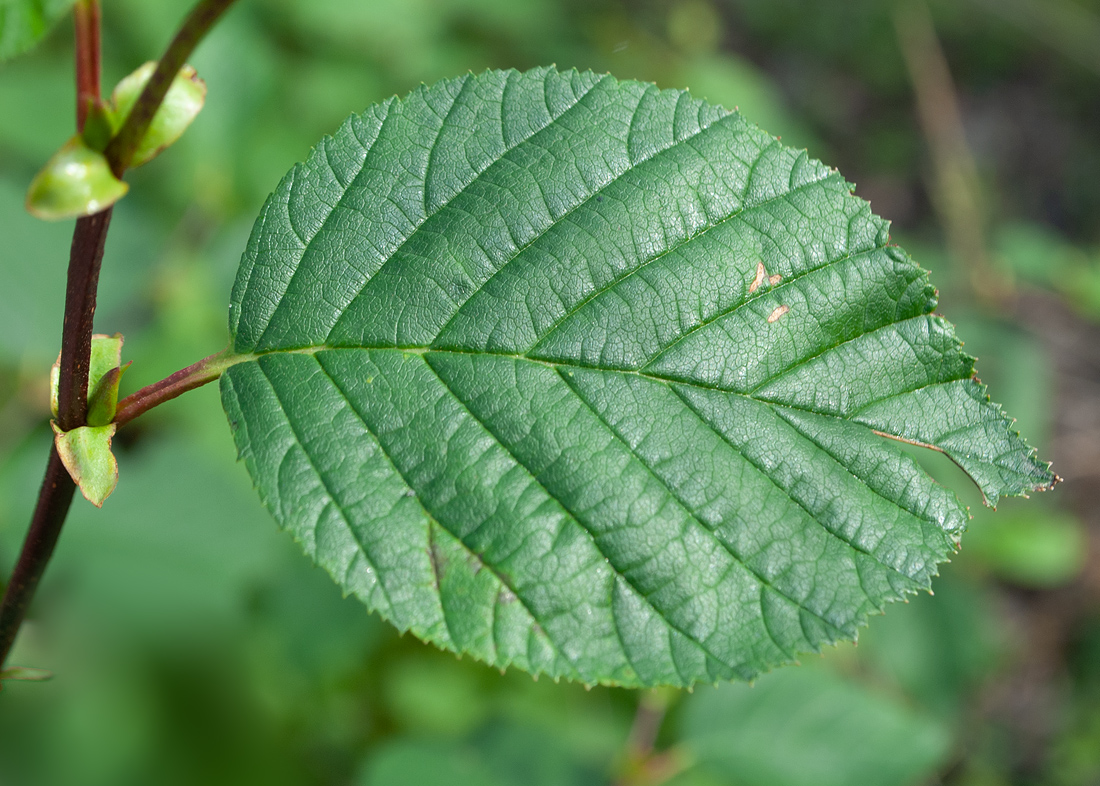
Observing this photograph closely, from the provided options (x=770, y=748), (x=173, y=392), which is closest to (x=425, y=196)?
(x=173, y=392)

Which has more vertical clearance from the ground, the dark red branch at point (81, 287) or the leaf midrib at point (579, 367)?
the leaf midrib at point (579, 367)

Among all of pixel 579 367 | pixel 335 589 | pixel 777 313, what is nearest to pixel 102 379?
pixel 579 367

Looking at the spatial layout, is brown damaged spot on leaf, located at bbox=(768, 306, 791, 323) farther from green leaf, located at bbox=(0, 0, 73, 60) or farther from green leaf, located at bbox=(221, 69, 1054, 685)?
green leaf, located at bbox=(0, 0, 73, 60)

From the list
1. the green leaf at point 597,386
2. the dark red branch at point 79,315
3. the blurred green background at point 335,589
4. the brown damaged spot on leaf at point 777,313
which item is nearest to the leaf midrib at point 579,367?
the green leaf at point 597,386

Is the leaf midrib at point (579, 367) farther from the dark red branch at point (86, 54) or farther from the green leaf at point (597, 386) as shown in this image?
the dark red branch at point (86, 54)

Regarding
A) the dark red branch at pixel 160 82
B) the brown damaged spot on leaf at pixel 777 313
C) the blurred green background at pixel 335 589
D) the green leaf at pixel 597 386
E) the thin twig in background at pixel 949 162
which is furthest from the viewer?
the thin twig in background at pixel 949 162

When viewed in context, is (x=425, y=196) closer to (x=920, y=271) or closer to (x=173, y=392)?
(x=173, y=392)
